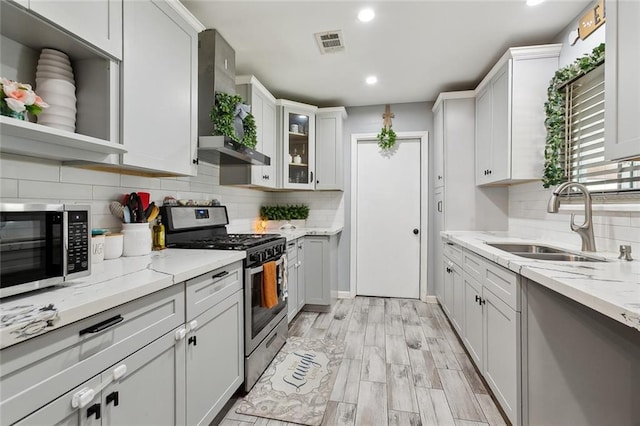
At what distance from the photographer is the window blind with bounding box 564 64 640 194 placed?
1.73 metres

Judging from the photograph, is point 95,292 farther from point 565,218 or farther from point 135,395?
point 565,218

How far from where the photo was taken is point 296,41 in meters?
2.47

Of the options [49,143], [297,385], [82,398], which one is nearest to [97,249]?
[49,143]

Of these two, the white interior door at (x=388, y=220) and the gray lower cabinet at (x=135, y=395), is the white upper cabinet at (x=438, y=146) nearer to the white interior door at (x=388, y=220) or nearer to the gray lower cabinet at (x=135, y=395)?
the white interior door at (x=388, y=220)

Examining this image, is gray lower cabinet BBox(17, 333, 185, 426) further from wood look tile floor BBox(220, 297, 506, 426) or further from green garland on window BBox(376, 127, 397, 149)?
green garland on window BBox(376, 127, 397, 149)

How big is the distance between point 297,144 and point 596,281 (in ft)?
10.3

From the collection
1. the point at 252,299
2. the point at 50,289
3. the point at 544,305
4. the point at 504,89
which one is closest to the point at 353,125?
the point at 504,89

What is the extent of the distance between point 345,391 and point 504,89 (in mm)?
2742

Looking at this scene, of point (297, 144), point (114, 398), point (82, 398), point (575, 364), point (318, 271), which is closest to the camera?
point (82, 398)

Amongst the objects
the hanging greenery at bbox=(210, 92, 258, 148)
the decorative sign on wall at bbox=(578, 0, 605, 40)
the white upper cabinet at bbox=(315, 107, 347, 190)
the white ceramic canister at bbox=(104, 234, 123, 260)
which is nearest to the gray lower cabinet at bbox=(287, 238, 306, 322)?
the white upper cabinet at bbox=(315, 107, 347, 190)

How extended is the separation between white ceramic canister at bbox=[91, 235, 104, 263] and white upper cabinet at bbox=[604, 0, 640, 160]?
235 cm

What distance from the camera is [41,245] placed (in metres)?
0.93

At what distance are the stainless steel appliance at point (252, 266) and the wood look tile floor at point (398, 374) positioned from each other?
356 millimetres

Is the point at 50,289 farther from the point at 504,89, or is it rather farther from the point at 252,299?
the point at 504,89
